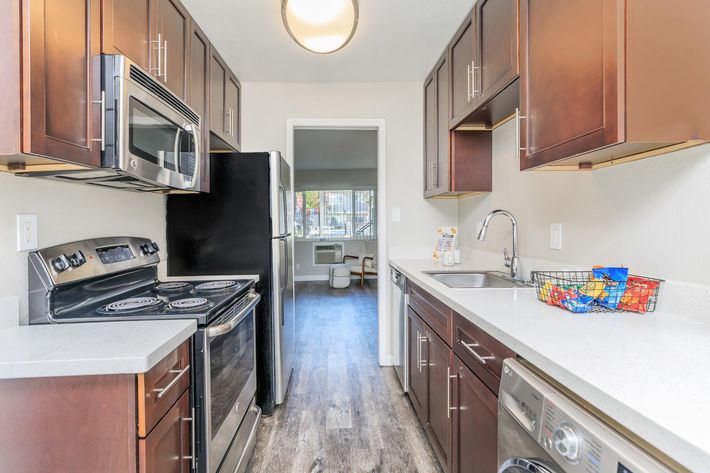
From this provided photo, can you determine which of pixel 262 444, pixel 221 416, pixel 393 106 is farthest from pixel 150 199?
pixel 393 106

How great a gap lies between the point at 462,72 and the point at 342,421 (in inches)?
86.1

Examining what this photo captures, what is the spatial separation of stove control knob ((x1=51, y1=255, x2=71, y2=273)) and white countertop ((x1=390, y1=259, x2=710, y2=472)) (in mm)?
1458

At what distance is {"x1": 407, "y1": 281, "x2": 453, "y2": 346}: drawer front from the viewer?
1.44 meters

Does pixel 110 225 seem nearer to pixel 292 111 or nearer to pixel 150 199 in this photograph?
pixel 150 199

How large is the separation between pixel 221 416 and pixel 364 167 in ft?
20.3

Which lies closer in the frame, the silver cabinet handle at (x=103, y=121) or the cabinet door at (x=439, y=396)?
the silver cabinet handle at (x=103, y=121)

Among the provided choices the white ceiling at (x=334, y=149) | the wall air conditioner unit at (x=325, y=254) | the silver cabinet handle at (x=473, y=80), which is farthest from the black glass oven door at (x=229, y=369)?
the wall air conditioner unit at (x=325, y=254)

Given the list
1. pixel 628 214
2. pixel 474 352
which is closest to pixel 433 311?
pixel 474 352

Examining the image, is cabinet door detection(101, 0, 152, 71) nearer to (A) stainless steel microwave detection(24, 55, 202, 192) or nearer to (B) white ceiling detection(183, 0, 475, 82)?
(A) stainless steel microwave detection(24, 55, 202, 192)

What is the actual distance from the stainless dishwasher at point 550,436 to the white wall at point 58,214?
1566 millimetres

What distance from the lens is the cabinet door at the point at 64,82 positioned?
876 mm

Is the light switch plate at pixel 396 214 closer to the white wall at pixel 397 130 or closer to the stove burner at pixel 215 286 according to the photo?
the white wall at pixel 397 130

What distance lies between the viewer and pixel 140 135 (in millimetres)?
1219

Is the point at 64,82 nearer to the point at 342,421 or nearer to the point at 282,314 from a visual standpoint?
the point at 282,314
